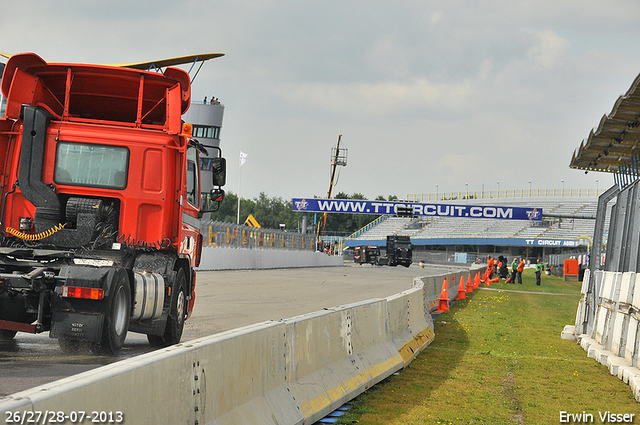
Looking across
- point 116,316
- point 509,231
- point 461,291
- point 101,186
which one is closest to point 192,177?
Answer: point 101,186

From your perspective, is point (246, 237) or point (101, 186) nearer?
point (101, 186)

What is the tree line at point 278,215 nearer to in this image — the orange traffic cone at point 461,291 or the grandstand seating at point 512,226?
the grandstand seating at point 512,226

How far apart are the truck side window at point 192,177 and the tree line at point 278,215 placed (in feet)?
455

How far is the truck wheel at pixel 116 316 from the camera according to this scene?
8.41m

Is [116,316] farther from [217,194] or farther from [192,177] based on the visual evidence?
[217,194]

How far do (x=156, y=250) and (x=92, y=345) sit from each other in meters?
1.57

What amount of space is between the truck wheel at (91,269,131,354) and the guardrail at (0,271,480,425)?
2.40 m

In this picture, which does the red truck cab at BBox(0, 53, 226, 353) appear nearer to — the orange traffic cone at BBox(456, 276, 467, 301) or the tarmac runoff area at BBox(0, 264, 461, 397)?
the tarmac runoff area at BBox(0, 264, 461, 397)

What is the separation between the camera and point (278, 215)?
591 feet

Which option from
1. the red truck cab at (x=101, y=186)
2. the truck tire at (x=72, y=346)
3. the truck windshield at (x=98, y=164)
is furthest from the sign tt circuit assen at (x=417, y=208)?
the truck tire at (x=72, y=346)

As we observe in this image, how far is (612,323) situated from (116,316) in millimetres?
7017

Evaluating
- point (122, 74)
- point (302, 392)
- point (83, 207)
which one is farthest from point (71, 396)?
point (122, 74)

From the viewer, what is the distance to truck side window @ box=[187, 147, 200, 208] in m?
10.8

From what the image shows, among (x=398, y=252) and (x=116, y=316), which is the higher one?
(x=116, y=316)
